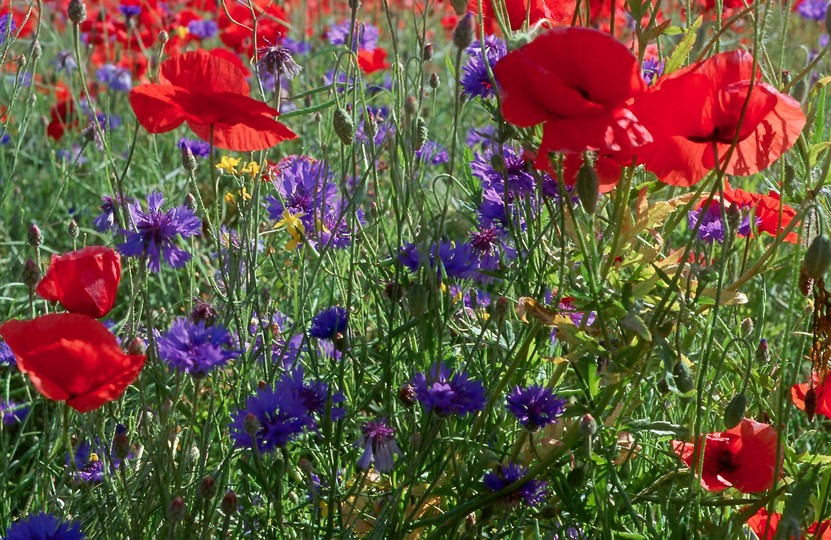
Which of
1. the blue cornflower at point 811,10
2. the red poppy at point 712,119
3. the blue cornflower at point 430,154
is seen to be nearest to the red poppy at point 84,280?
the red poppy at point 712,119

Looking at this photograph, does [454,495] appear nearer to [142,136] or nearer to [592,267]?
[592,267]

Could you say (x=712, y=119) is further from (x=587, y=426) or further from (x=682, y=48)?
(x=587, y=426)

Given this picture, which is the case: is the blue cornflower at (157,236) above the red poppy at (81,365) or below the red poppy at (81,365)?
above

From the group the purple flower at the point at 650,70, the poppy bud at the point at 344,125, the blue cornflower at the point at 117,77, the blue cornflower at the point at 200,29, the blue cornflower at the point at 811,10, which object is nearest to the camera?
the poppy bud at the point at 344,125

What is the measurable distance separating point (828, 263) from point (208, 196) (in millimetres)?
1968

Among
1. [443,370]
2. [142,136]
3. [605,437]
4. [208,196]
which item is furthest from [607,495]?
[142,136]

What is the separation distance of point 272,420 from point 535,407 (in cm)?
25

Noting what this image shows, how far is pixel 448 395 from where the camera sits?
963 mm

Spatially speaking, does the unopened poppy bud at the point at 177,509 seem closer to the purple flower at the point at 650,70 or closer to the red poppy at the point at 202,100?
the red poppy at the point at 202,100

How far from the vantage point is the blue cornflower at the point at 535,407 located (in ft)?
3.40

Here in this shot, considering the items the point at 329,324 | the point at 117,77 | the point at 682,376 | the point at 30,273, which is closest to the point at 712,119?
the point at 682,376

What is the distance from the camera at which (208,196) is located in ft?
8.75

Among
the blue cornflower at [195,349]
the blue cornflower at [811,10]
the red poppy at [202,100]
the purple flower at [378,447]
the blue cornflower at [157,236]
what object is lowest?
the purple flower at [378,447]

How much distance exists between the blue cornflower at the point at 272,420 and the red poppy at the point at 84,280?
6.4 inches
